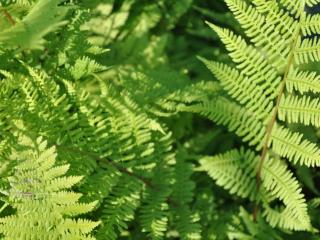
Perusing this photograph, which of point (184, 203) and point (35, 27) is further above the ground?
point (35, 27)

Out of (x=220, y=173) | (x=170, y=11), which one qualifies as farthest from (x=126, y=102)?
(x=170, y=11)

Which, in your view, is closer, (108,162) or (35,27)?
(35,27)

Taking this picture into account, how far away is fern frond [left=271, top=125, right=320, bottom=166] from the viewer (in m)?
2.03

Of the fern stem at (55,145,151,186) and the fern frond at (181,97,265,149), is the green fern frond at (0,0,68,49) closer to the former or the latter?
the fern stem at (55,145,151,186)

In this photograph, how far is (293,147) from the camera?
2.12m

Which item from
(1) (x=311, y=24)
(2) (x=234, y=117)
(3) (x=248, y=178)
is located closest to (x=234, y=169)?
(3) (x=248, y=178)

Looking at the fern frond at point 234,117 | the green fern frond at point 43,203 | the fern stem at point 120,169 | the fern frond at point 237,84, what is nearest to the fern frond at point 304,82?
the fern frond at point 237,84

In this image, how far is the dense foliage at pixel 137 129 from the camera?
179 centimetres

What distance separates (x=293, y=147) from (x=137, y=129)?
72 centimetres

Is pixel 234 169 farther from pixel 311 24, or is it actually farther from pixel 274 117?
pixel 311 24

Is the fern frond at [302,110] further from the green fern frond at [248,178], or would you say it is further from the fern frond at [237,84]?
the green fern frond at [248,178]

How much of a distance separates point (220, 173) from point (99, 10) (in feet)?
3.78

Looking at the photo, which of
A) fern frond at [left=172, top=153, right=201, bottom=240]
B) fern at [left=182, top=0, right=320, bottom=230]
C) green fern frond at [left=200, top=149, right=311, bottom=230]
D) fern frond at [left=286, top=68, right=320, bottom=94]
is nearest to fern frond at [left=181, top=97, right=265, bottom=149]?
fern at [left=182, top=0, right=320, bottom=230]

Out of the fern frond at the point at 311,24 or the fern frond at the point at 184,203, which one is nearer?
the fern frond at the point at 311,24
